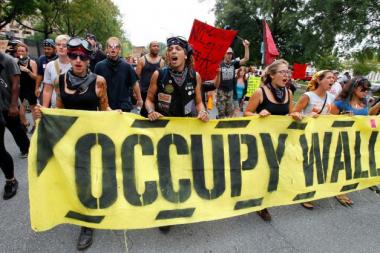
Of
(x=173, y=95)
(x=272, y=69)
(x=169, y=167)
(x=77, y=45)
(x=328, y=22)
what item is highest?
(x=328, y=22)

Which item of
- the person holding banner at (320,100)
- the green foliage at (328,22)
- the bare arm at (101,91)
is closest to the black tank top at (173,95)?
the bare arm at (101,91)

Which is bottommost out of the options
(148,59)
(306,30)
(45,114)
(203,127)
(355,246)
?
(355,246)

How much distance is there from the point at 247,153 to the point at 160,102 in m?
1.13

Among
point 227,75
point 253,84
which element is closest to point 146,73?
point 227,75

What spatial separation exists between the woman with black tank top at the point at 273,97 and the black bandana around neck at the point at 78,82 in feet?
6.02

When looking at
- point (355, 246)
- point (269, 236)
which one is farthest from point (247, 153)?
point (355, 246)

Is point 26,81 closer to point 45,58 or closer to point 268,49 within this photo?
point 45,58

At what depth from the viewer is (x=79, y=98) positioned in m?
2.91

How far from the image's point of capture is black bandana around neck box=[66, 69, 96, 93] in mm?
2896

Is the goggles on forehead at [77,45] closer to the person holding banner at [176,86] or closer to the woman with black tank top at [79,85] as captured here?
the woman with black tank top at [79,85]

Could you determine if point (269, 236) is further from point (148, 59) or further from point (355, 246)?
point (148, 59)

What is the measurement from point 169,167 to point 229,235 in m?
0.94

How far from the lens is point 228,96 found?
750 cm

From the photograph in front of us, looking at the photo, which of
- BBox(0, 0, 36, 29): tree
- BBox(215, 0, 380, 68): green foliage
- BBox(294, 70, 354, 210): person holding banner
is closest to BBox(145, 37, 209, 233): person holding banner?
BBox(294, 70, 354, 210): person holding banner
